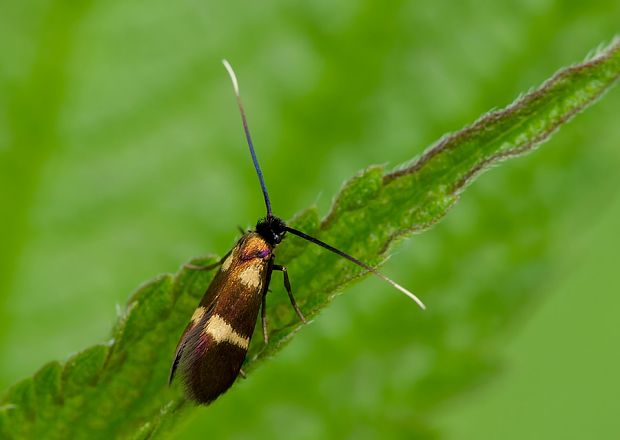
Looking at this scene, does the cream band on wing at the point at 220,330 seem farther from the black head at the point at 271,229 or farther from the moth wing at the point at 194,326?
the black head at the point at 271,229

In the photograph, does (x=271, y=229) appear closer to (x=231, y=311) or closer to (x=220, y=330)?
(x=231, y=311)

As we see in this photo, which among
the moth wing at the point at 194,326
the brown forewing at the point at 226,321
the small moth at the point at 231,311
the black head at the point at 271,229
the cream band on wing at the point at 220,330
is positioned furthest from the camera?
the black head at the point at 271,229

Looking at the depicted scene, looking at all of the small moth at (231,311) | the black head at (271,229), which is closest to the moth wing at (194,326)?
the small moth at (231,311)

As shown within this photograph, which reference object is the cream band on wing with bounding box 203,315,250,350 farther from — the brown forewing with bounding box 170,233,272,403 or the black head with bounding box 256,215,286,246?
the black head with bounding box 256,215,286,246

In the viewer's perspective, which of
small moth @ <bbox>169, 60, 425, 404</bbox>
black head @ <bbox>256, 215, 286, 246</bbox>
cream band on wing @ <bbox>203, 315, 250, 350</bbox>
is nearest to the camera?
small moth @ <bbox>169, 60, 425, 404</bbox>

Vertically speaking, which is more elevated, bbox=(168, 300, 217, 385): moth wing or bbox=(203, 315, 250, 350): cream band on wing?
bbox=(203, 315, 250, 350): cream band on wing

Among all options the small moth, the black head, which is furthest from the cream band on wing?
the black head

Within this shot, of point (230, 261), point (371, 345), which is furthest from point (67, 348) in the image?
point (371, 345)

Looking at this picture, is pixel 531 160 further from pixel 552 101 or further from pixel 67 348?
pixel 67 348
